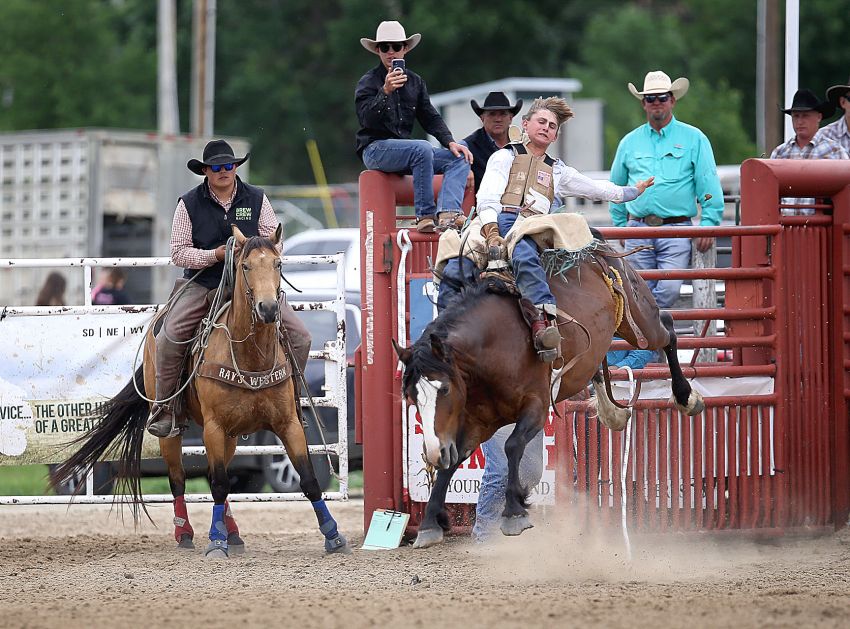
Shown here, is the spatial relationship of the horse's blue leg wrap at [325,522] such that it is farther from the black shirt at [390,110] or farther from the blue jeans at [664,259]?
the blue jeans at [664,259]

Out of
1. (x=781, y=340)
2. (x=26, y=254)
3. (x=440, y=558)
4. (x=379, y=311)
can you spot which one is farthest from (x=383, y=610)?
(x=26, y=254)

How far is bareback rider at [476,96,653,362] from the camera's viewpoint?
776 centimetres

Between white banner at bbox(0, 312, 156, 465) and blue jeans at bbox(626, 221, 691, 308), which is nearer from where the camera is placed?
blue jeans at bbox(626, 221, 691, 308)

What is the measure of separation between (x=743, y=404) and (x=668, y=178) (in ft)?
5.86

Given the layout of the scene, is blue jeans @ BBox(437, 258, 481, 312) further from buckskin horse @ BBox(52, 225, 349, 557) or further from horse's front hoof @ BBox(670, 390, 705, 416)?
horse's front hoof @ BBox(670, 390, 705, 416)

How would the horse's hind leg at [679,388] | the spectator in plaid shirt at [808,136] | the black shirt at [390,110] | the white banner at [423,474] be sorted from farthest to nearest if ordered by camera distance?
the spectator in plaid shirt at [808,136] < the white banner at [423,474] < the black shirt at [390,110] < the horse's hind leg at [679,388]

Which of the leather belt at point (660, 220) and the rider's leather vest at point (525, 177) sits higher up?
the rider's leather vest at point (525, 177)

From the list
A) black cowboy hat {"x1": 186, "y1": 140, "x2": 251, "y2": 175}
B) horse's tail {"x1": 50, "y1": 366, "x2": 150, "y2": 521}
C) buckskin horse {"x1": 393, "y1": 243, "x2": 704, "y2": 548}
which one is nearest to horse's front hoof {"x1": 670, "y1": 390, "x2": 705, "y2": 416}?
buckskin horse {"x1": 393, "y1": 243, "x2": 704, "y2": 548}

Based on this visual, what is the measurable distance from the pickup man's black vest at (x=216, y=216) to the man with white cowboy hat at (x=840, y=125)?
14.5 feet

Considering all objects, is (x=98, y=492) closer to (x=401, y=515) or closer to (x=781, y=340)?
(x=401, y=515)

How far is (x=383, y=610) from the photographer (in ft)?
21.3

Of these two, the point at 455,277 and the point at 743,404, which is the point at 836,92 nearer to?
the point at 743,404

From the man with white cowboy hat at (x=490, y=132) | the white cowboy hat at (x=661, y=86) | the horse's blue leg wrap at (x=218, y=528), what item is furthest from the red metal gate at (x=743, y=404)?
the horse's blue leg wrap at (x=218, y=528)

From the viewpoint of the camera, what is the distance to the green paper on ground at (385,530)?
906 cm
